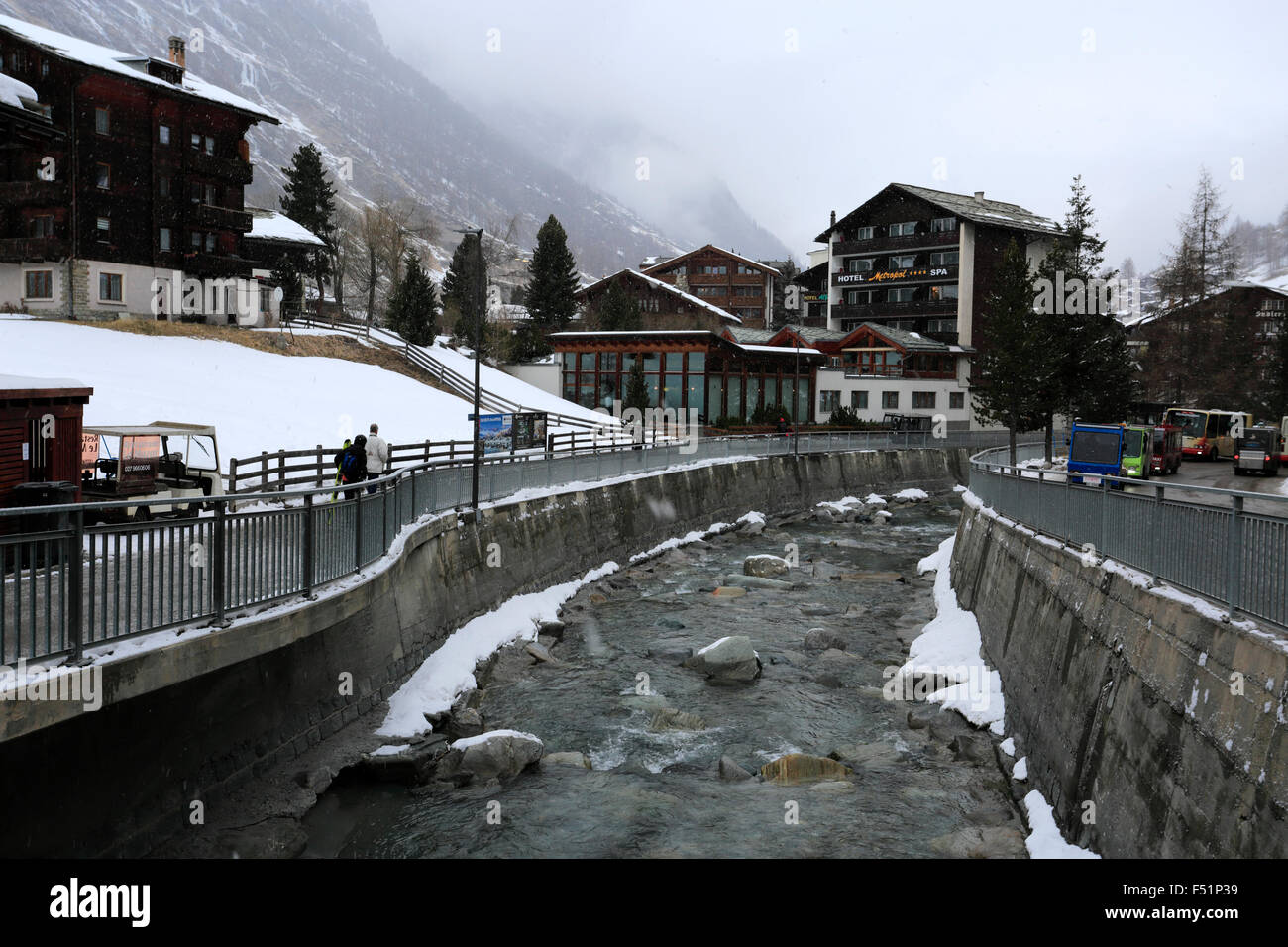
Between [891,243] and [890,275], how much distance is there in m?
2.86

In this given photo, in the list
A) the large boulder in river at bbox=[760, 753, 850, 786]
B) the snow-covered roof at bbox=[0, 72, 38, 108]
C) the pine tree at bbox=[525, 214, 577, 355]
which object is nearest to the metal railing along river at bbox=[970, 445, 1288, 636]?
the large boulder in river at bbox=[760, 753, 850, 786]

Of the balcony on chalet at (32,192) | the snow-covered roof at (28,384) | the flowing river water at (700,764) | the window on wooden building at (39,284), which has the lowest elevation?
the flowing river water at (700,764)

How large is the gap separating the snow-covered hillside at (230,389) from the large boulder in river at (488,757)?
20151 millimetres

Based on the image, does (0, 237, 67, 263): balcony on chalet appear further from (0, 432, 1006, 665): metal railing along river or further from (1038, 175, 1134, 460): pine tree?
(1038, 175, 1134, 460): pine tree

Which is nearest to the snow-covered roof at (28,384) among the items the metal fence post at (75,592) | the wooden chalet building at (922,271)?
the metal fence post at (75,592)

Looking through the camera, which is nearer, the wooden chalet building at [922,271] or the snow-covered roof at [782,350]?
the snow-covered roof at [782,350]

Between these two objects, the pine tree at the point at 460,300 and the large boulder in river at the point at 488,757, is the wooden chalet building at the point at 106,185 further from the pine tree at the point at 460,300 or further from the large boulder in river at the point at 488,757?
the large boulder in river at the point at 488,757

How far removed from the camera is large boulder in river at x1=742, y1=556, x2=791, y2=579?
30812 millimetres

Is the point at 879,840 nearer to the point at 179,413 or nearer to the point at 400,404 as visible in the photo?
the point at 179,413

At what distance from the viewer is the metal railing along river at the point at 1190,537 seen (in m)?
8.42

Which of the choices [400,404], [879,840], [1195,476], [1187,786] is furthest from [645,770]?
[400,404]

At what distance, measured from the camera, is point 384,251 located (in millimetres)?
84125

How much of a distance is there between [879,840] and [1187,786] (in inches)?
174

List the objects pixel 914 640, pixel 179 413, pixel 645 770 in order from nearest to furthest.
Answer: pixel 645 770 → pixel 914 640 → pixel 179 413
